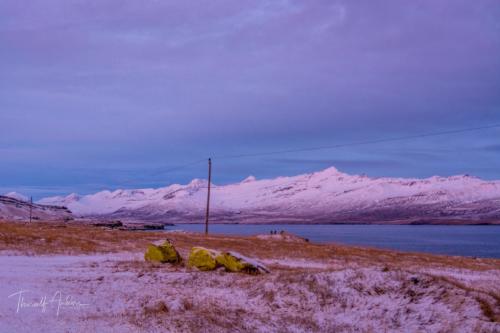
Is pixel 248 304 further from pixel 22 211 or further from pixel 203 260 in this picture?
pixel 22 211

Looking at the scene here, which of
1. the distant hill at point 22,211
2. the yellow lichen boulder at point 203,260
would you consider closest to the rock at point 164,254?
the yellow lichen boulder at point 203,260

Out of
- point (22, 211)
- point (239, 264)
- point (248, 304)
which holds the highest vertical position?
point (22, 211)

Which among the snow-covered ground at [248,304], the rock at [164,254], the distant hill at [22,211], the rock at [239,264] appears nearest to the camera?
the snow-covered ground at [248,304]

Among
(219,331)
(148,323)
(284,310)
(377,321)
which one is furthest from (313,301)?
(148,323)

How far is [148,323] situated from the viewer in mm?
12516

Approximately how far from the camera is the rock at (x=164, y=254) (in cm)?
2322

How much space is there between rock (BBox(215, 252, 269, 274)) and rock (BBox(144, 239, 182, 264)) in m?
3.07

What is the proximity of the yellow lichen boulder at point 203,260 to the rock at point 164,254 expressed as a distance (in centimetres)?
165

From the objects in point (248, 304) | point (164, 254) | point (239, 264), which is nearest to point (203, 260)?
point (239, 264)

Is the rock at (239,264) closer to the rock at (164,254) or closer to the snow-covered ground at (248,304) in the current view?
the snow-covered ground at (248,304)

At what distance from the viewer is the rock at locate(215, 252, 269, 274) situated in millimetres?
19938

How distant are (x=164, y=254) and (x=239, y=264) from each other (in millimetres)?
4632

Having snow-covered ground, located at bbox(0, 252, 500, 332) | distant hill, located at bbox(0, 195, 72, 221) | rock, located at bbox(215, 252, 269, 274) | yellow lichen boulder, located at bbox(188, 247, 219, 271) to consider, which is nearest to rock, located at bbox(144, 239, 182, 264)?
yellow lichen boulder, located at bbox(188, 247, 219, 271)

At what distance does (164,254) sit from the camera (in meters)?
23.3
